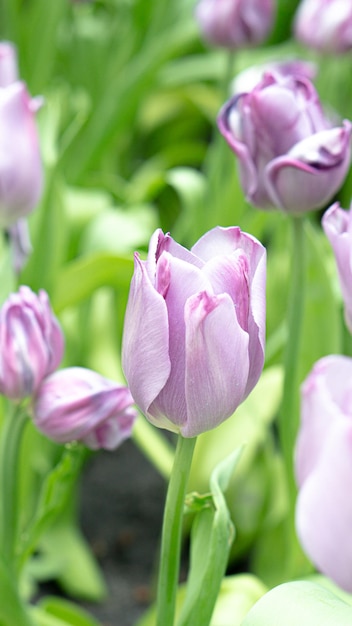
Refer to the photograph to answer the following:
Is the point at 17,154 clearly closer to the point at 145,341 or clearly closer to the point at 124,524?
the point at 145,341

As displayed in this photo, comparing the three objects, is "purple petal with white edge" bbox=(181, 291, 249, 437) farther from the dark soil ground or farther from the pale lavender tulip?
the dark soil ground

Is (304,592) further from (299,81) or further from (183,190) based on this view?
(183,190)

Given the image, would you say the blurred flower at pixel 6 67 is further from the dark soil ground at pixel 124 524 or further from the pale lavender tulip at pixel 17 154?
the dark soil ground at pixel 124 524

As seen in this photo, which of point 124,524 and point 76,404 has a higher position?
point 76,404

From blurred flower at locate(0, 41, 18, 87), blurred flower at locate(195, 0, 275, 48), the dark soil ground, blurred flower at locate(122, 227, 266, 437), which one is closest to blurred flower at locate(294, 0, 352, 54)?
blurred flower at locate(195, 0, 275, 48)

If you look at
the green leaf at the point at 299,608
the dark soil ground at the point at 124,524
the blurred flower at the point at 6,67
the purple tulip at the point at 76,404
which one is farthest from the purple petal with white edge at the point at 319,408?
the dark soil ground at the point at 124,524

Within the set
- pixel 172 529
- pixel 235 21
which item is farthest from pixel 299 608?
A: pixel 235 21
